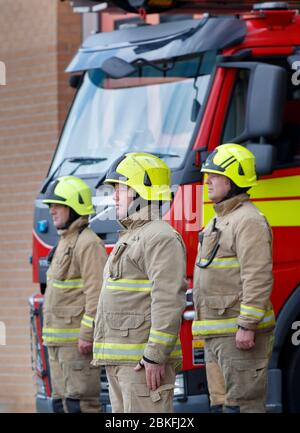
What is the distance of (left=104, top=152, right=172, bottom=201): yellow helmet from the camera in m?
6.40

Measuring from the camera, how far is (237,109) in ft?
26.2

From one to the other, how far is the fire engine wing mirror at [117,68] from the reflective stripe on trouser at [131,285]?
8.16 feet

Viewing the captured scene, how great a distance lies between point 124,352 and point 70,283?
1.98 meters

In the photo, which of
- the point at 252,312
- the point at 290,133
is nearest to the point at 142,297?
the point at 252,312

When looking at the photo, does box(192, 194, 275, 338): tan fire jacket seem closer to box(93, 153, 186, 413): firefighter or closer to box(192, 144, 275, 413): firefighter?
box(192, 144, 275, 413): firefighter

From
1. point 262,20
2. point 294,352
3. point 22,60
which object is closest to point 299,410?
point 294,352

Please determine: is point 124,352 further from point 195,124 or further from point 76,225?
point 195,124

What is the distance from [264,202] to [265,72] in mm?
812

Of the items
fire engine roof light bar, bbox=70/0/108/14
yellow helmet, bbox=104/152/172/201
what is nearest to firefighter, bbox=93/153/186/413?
yellow helmet, bbox=104/152/172/201

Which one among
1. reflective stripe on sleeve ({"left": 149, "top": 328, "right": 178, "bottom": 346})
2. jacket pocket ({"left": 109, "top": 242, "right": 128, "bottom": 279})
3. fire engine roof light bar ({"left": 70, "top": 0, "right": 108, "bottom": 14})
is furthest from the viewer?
fire engine roof light bar ({"left": 70, "top": 0, "right": 108, "bottom": 14})

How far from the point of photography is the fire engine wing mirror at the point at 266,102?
7.60 m

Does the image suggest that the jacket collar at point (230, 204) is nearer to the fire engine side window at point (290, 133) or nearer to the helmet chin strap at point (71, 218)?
the fire engine side window at point (290, 133)
